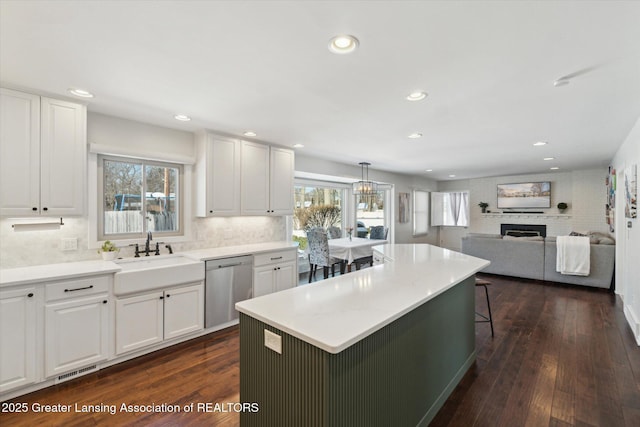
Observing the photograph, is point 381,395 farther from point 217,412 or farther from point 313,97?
point 313,97

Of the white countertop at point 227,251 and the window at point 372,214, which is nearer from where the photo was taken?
the white countertop at point 227,251

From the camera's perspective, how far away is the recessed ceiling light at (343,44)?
65.2 inches

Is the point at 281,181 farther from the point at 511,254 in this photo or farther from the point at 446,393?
the point at 511,254

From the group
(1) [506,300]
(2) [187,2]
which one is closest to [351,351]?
(2) [187,2]

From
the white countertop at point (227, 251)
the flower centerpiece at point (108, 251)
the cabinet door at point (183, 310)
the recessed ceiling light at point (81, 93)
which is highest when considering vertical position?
the recessed ceiling light at point (81, 93)

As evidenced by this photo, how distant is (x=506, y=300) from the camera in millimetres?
4480

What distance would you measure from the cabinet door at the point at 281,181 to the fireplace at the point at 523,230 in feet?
21.7

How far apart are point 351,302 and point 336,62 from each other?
1.51 metres

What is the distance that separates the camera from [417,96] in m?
2.48

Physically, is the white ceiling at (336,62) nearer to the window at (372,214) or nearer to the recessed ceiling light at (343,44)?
the recessed ceiling light at (343,44)

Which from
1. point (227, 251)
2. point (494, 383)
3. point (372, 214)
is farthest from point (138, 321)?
point (372, 214)

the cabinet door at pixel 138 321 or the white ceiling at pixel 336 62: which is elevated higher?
the white ceiling at pixel 336 62

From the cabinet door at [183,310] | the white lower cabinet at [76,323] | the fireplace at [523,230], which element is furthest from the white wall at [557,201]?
the white lower cabinet at [76,323]

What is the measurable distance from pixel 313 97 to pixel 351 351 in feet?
6.65
